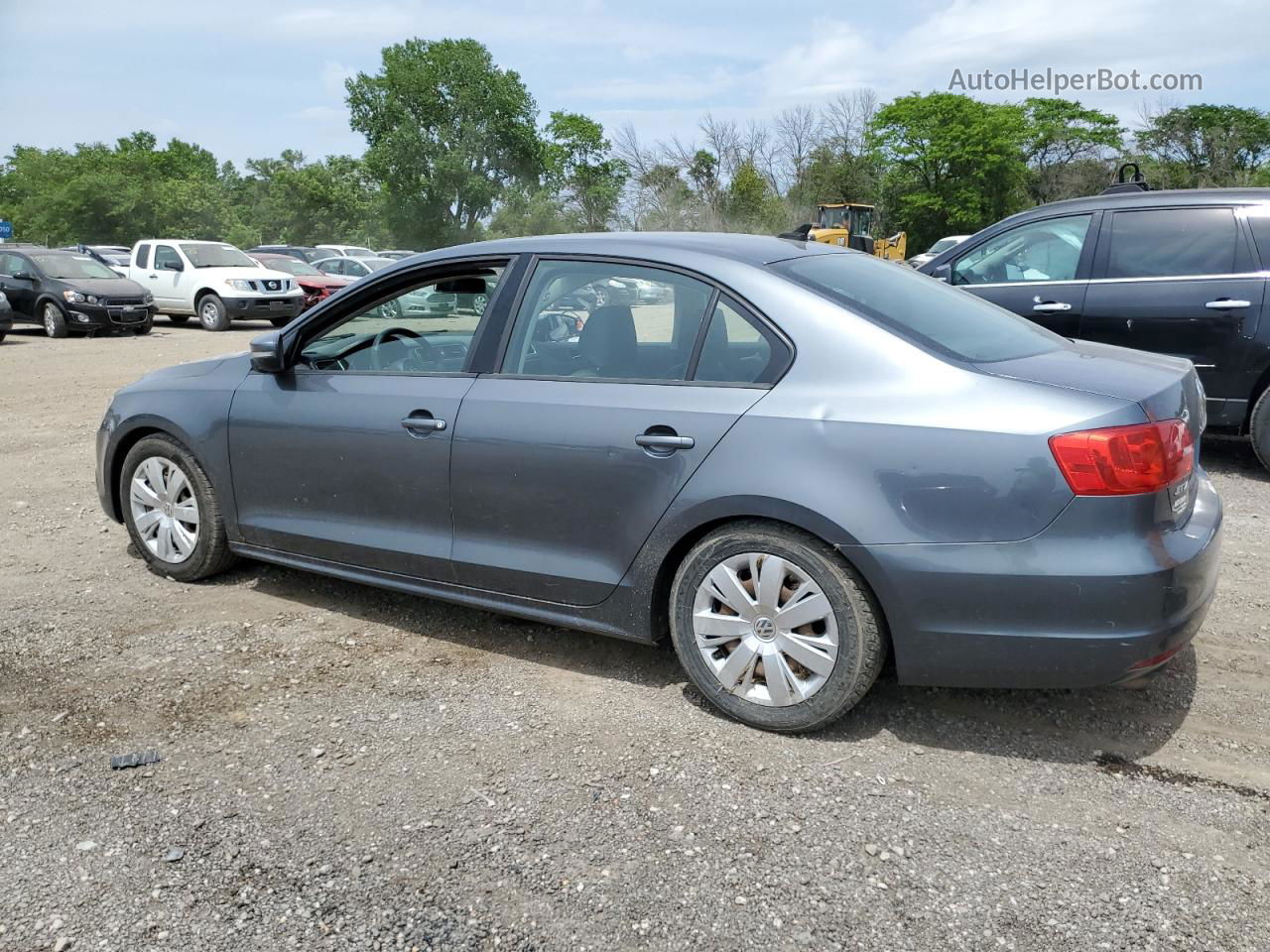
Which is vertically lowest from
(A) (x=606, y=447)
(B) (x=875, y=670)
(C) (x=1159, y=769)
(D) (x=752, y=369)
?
(C) (x=1159, y=769)

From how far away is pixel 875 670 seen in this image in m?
3.28

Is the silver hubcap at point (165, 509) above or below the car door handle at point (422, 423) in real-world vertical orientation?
below

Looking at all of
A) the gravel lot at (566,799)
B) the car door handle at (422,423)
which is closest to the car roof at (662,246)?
the car door handle at (422,423)

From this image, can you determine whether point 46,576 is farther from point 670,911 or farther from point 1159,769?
point 1159,769

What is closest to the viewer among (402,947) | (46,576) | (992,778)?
(402,947)

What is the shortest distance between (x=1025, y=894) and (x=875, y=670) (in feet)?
2.74

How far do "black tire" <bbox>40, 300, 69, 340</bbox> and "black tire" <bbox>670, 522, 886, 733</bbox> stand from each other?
18.6 metres

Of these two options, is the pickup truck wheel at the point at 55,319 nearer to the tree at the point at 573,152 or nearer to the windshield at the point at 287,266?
the windshield at the point at 287,266

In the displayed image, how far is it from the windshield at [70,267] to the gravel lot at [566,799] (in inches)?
666

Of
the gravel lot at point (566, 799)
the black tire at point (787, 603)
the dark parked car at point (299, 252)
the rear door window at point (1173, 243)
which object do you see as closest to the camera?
the gravel lot at point (566, 799)

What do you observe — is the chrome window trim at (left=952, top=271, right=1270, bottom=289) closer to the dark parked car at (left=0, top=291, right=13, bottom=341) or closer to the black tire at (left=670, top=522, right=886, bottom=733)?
the black tire at (left=670, top=522, right=886, bottom=733)

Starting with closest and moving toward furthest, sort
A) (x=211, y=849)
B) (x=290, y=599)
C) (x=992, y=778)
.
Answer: (x=211, y=849)
(x=992, y=778)
(x=290, y=599)

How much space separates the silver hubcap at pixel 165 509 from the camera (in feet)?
15.9

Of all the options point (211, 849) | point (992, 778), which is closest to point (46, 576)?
point (211, 849)
